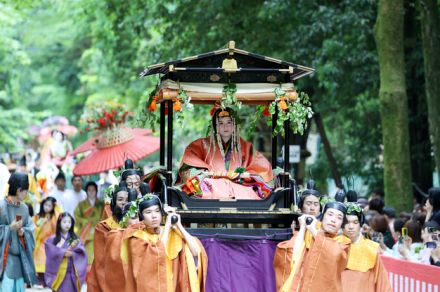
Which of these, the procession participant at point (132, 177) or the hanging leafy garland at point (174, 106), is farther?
the procession participant at point (132, 177)

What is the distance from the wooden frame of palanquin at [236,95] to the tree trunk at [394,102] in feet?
21.6

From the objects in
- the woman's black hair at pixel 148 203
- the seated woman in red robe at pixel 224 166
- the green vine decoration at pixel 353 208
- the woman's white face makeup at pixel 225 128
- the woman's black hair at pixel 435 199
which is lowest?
the woman's black hair at pixel 435 199

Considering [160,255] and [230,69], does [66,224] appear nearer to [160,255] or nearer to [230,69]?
[230,69]

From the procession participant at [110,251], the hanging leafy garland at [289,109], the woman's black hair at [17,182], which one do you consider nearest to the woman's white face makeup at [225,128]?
the hanging leafy garland at [289,109]

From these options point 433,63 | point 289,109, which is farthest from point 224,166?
point 433,63

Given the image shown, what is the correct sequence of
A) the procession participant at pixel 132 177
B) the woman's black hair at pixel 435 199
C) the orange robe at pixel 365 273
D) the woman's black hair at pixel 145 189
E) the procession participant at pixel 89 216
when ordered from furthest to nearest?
the procession participant at pixel 89 216
the woman's black hair at pixel 435 199
the procession participant at pixel 132 177
the woman's black hair at pixel 145 189
the orange robe at pixel 365 273

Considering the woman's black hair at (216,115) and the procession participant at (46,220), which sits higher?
the woman's black hair at (216,115)

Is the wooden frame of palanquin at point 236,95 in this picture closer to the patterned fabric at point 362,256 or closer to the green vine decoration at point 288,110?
the green vine decoration at point 288,110

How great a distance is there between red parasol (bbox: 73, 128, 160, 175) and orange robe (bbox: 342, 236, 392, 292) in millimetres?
8221

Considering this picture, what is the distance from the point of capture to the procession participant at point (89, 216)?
19339mm

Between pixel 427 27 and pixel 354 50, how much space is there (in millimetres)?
3867

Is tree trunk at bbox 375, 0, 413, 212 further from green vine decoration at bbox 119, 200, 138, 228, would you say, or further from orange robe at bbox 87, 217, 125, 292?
green vine decoration at bbox 119, 200, 138, 228

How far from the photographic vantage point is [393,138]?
66.8 ft

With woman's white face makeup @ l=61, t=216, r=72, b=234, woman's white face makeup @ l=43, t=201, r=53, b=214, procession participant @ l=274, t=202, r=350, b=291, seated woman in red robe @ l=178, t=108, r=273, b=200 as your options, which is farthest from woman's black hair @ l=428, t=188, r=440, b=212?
woman's white face makeup @ l=43, t=201, r=53, b=214
